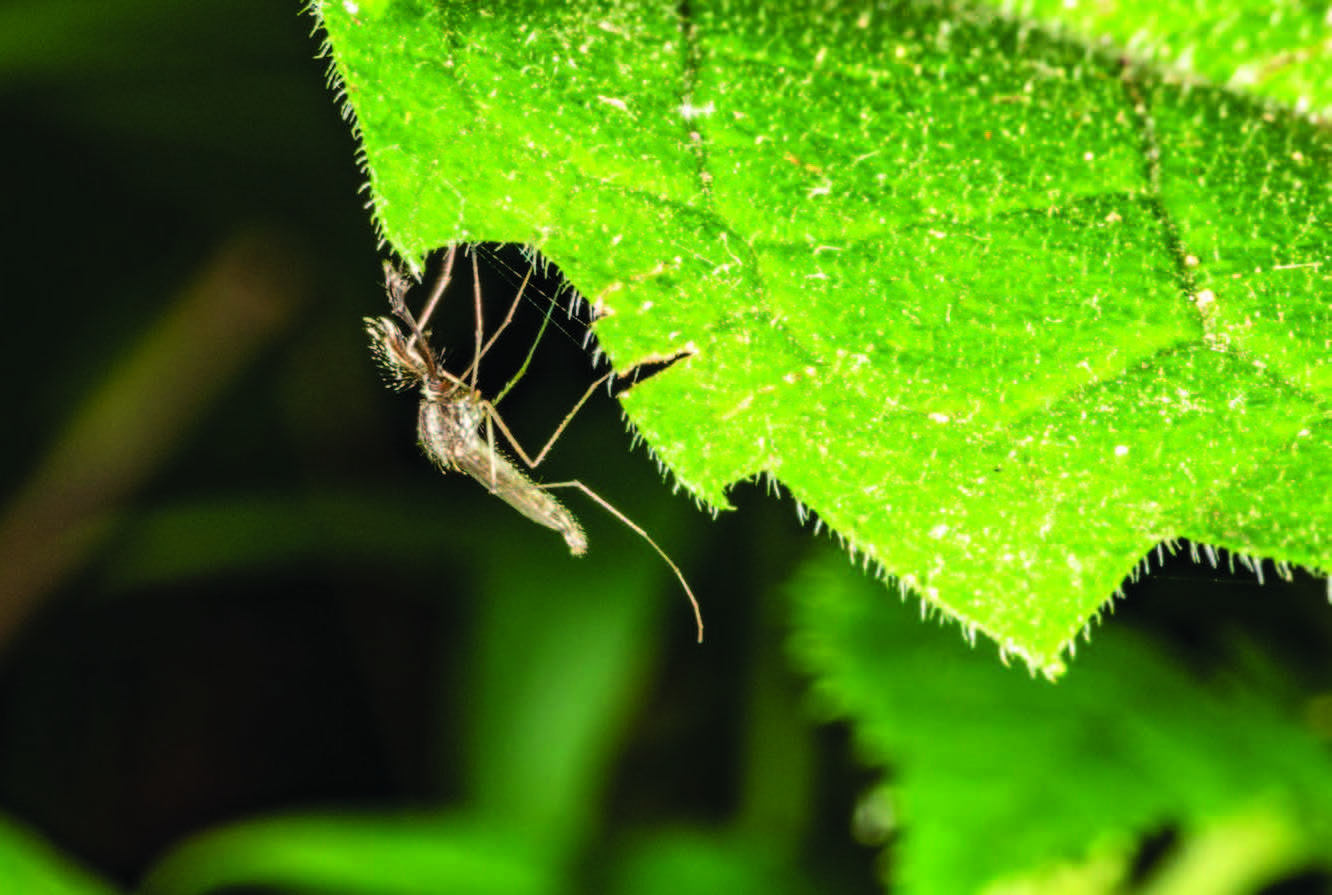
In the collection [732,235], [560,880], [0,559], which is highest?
[732,235]

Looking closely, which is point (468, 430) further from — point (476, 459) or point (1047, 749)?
point (1047, 749)

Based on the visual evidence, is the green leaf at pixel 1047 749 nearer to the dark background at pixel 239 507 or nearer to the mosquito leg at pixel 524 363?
the dark background at pixel 239 507

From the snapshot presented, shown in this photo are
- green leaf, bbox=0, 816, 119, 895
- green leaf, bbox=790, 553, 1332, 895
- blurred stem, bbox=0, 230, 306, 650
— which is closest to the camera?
green leaf, bbox=790, 553, 1332, 895

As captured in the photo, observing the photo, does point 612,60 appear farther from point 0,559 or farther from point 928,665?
point 0,559

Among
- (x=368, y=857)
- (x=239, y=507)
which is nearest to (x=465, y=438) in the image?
(x=368, y=857)

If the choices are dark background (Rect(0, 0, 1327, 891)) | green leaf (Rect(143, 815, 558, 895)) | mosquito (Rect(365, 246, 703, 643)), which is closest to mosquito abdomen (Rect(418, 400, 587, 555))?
mosquito (Rect(365, 246, 703, 643))

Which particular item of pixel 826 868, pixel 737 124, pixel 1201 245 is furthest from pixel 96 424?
pixel 1201 245

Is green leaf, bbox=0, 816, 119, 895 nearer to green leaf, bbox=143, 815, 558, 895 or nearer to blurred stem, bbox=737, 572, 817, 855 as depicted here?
green leaf, bbox=143, 815, 558, 895
